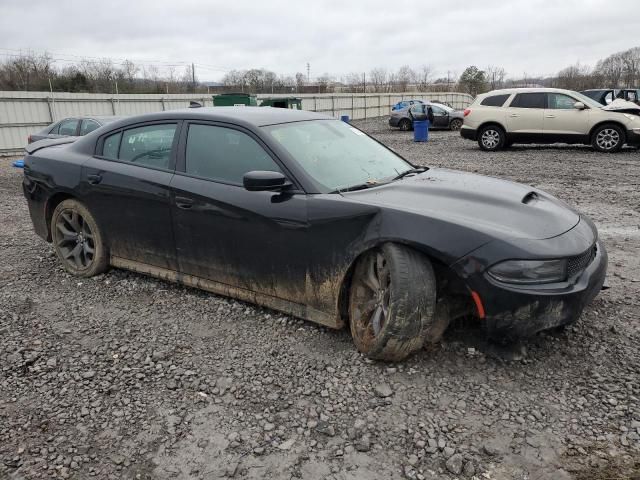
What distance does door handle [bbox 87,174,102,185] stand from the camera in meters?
4.30

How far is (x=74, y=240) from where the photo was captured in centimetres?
471

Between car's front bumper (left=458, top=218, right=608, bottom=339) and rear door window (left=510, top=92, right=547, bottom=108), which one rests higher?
rear door window (left=510, top=92, right=547, bottom=108)

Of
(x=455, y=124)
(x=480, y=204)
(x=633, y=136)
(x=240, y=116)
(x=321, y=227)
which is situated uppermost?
(x=240, y=116)

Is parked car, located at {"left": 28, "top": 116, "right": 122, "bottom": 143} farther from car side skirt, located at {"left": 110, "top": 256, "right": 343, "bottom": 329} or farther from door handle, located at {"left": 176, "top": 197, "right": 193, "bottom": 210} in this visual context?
door handle, located at {"left": 176, "top": 197, "right": 193, "bottom": 210}

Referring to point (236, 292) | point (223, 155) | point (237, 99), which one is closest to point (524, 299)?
point (236, 292)

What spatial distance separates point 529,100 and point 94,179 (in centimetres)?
1264

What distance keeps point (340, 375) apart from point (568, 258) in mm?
1459

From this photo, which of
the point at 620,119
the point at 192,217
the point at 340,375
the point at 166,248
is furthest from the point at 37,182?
the point at 620,119

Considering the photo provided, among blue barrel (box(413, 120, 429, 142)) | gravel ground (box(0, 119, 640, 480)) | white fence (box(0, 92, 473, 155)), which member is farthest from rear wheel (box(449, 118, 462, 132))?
gravel ground (box(0, 119, 640, 480))

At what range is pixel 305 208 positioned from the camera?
3.25 metres

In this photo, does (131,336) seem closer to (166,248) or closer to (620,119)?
(166,248)

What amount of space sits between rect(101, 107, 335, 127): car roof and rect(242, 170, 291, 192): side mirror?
59 cm

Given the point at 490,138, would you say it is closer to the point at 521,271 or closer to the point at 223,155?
the point at 223,155

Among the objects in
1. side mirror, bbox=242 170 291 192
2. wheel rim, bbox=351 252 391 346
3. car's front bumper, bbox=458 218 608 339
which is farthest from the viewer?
side mirror, bbox=242 170 291 192
